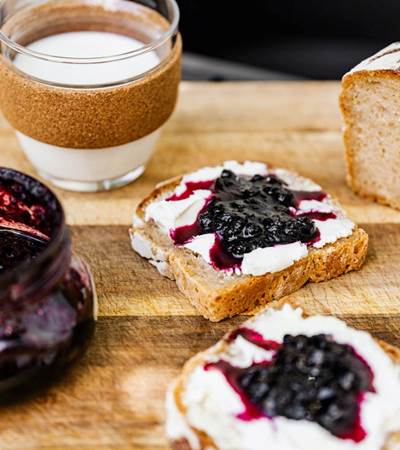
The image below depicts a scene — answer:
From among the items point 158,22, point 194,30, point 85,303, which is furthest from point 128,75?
point 194,30

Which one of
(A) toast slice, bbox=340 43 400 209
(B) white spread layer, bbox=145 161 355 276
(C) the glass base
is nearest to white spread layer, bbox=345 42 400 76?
(A) toast slice, bbox=340 43 400 209

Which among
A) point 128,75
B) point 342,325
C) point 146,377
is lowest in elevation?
point 146,377

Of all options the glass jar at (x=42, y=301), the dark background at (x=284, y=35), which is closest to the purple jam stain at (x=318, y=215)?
the glass jar at (x=42, y=301)

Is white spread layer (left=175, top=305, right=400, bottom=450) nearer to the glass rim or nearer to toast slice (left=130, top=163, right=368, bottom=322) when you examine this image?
toast slice (left=130, top=163, right=368, bottom=322)

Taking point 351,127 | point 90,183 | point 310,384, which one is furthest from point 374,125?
point 310,384

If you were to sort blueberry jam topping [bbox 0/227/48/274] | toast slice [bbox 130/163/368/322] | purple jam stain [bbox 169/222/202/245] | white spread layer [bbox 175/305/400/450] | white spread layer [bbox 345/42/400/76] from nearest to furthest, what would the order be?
white spread layer [bbox 175/305/400/450], blueberry jam topping [bbox 0/227/48/274], toast slice [bbox 130/163/368/322], purple jam stain [bbox 169/222/202/245], white spread layer [bbox 345/42/400/76]

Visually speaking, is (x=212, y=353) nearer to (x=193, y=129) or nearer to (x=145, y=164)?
(x=145, y=164)
